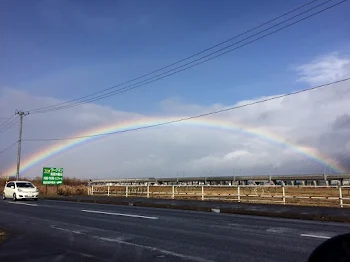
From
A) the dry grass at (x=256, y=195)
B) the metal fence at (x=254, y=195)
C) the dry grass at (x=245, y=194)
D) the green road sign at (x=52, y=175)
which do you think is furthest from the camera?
the green road sign at (x=52, y=175)

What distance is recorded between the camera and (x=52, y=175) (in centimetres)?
4231

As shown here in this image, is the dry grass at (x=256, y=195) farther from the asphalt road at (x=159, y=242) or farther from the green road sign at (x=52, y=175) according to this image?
the asphalt road at (x=159, y=242)

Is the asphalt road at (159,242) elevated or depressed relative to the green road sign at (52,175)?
depressed

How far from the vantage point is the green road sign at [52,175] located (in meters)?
41.7

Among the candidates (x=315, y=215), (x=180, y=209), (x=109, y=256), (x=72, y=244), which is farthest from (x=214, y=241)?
(x=180, y=209)

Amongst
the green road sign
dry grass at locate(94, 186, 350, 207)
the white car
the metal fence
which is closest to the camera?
the metal fence

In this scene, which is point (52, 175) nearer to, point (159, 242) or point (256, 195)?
point (256, 195)

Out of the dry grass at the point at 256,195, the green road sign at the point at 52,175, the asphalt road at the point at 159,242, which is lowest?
the asphalt road at the point at 159,242

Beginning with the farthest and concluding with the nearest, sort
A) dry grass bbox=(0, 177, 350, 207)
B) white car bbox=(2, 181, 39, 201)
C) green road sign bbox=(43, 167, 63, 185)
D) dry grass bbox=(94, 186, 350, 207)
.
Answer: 1. green road sign bbox=(43, 167, 63, 185)
2. white car bbox=(2, 181, 39, 201)
3. dry grass bbox=(0, 177, 350, 207)
4. dry grass bbox=(94, 186, 350, 207)

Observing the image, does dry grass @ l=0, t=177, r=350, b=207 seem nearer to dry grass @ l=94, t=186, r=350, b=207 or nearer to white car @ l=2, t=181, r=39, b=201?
dry grass @ l=94, t=186, r=350, b=207

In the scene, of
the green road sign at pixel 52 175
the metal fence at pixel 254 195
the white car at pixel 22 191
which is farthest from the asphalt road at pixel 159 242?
the green road sign at pixel 52 175

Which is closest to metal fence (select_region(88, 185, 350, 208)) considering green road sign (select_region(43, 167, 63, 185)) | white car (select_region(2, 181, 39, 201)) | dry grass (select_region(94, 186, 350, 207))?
dry grass (select_region(94, 186, 350, 207))

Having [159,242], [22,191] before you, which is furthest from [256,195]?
A: [22,191]

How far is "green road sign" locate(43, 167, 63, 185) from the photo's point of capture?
41.7 m
